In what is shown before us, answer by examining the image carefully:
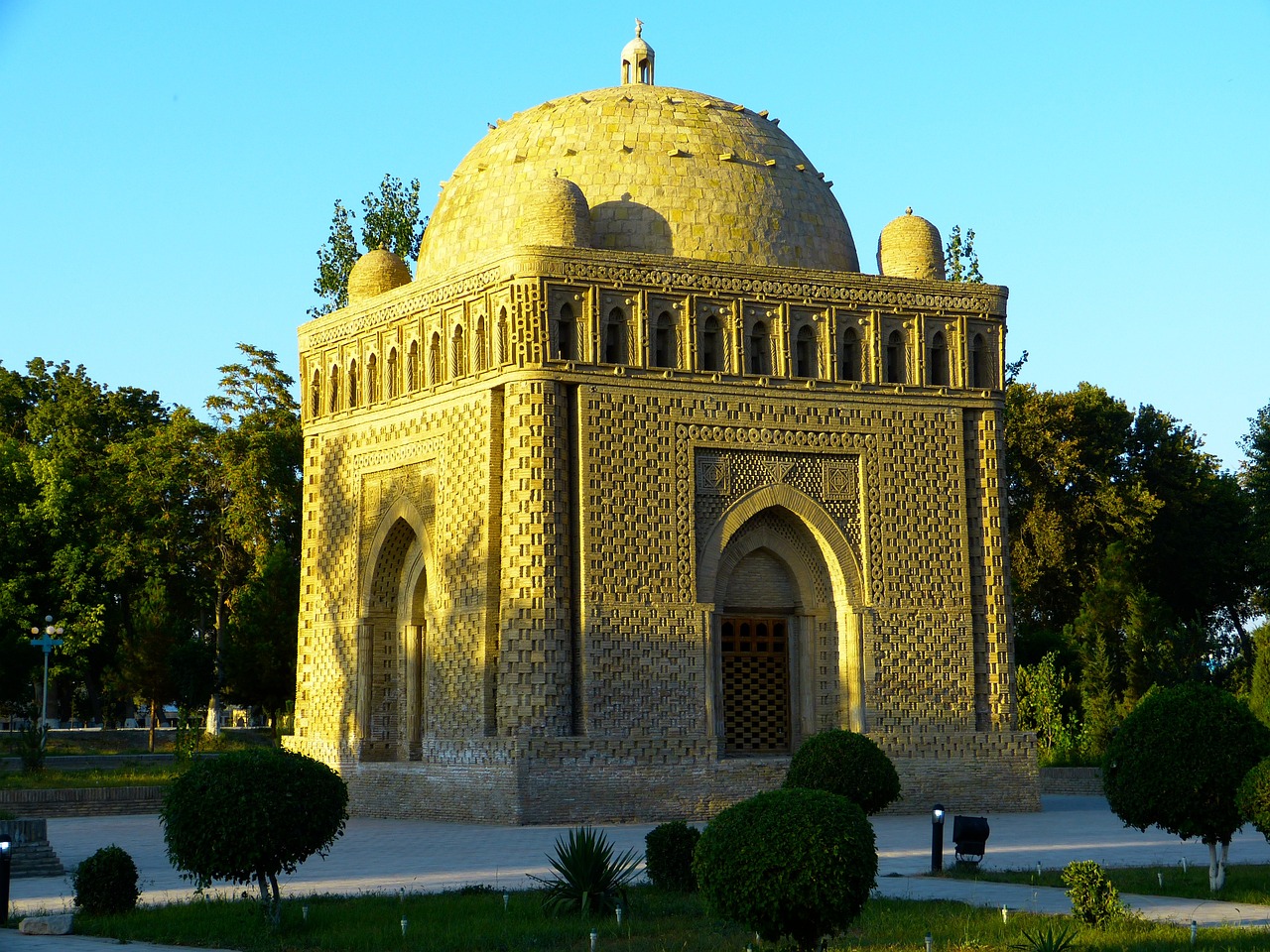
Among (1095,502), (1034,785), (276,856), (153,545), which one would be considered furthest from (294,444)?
(276,856)

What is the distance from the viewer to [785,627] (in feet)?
74.9

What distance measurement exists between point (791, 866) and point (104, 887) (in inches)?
211

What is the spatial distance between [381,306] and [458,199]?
1890 millimetres

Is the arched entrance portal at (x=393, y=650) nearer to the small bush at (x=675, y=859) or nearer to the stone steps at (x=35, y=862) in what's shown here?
the stone steps at (x=35, y=862)

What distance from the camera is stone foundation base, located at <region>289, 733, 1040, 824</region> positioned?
792 inches

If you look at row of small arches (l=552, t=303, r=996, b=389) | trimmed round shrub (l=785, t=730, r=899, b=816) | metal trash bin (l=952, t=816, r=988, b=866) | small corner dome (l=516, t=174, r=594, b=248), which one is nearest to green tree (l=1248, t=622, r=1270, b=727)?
row of small arches (l=552, t=303, r=996, b=389)

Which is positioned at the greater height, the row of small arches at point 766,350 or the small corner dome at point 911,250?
the small corner dome at point 911,250

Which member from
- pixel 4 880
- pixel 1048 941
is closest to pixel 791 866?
pixel 1048 941

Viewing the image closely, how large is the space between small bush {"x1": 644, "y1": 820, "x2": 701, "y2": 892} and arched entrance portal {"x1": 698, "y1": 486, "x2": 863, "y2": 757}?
895 cm

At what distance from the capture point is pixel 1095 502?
126 feet

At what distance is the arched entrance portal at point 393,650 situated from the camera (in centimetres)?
2358

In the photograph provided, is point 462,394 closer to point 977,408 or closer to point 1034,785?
point 977,408

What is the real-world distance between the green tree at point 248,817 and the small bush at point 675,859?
2511mm

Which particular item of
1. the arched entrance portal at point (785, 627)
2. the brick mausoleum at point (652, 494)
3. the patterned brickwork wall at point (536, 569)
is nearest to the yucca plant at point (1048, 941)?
the brick mausoleum at point (652, 494)
